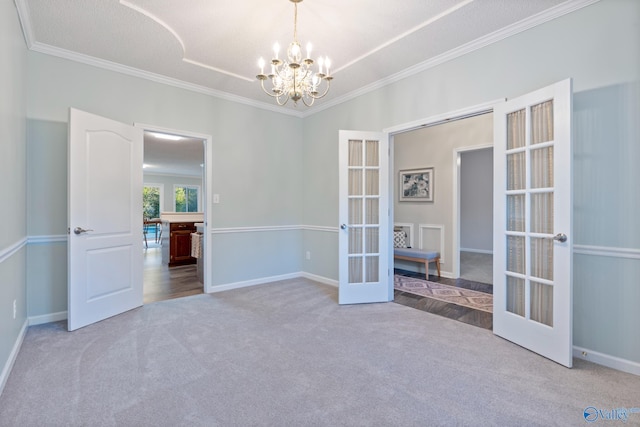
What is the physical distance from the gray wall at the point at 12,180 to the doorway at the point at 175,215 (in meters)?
1.14

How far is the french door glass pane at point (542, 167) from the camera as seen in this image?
2271mm

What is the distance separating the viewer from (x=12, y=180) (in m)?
2.19

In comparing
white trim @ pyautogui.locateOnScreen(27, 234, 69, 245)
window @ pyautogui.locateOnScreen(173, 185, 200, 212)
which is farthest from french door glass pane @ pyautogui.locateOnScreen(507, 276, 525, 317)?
window @ pyautogui.locateOnScreen(173, 185, 200, 212)

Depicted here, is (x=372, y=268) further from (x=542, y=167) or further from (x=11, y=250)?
(x=11, y=250)

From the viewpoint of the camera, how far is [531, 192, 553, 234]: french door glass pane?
7.46 ft

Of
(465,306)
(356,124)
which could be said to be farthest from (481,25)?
(465,306)

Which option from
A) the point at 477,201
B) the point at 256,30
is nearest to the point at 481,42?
the point at 256,30

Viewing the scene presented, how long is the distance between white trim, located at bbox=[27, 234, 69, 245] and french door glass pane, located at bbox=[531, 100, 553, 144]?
4263 mm

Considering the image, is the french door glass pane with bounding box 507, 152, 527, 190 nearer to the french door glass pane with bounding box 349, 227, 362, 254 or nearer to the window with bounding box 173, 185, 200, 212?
the french door glass pane with bounding box 349, 227, 362, 254

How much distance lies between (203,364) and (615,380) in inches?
109

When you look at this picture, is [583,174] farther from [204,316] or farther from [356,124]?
[204,316]

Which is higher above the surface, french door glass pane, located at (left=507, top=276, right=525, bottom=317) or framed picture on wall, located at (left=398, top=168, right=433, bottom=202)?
framed picture on wall, located at (left=398, top=168, right=433, bottom=202)

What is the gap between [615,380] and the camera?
A: 1970 mm

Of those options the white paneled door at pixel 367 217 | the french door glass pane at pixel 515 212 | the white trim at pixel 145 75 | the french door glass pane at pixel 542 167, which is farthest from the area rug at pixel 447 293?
the white trim at pixel 145 75
